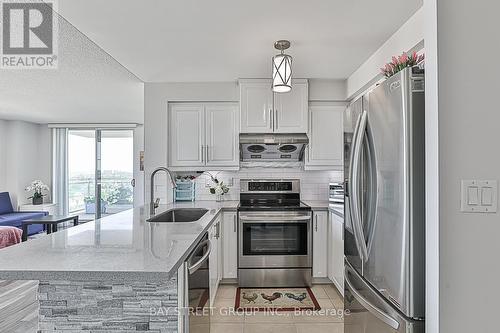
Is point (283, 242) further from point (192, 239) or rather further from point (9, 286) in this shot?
point (9, 286)

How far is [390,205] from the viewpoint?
158 centimetres

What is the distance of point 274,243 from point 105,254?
96.8 inches

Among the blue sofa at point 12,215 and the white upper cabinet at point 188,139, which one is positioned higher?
the white upper cabinet at point 188,139

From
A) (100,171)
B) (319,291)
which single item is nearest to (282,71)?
(319,291)

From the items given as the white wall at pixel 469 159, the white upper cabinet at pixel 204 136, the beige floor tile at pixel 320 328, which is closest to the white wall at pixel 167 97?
the white upper cabinet at pixel 204 136

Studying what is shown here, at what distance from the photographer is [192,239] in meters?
1.81

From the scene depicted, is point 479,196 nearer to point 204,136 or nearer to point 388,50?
point 388,50

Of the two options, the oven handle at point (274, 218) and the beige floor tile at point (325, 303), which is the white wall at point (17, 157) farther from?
the beige floor tile at point (325, 303)

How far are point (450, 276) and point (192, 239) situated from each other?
1232mm

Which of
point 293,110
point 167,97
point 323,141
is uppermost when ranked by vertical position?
point 167,97

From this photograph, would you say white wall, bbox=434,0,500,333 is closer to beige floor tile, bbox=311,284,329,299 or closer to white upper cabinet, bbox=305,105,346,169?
beige floor tile, bbox=311,284,329,299

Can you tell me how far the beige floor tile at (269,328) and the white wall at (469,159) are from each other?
1660 mm

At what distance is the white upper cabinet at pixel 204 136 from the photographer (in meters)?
4.05

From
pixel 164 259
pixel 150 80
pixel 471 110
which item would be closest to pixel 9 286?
pixel 150 80
